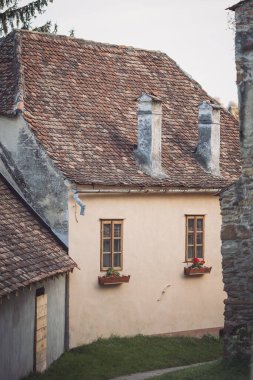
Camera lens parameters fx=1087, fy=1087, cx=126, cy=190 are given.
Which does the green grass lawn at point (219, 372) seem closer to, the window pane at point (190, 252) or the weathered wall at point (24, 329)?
the weathered wall at point (24, 329)

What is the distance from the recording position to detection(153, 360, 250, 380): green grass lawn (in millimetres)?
19234

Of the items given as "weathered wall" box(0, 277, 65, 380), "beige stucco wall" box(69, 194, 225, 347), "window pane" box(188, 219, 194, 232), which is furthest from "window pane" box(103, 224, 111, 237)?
"window pane" box(188, 219, 194, 232)

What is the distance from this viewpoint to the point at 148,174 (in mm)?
27703

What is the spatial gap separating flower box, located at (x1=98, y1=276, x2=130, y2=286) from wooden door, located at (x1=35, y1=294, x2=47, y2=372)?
314 centimetres

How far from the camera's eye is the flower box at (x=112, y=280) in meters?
26.1

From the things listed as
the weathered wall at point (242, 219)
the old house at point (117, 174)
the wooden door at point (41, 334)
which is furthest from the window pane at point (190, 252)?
the weathered wall at point (242, 219)

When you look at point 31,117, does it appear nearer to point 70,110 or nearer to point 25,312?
point 70,110

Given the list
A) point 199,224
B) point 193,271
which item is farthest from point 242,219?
point 199,224

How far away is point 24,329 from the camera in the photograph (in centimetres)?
2128

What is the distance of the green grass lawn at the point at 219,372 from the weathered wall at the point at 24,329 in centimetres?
274

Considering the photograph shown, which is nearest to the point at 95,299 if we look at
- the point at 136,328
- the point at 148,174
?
the point at 136,328

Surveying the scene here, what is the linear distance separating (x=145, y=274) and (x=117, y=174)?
2.69 meters

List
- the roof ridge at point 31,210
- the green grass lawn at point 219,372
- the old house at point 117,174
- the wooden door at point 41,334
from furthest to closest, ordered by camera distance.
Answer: the old house at point 117,174 → the roof ridge at point 31,210 → the wooden door at point 41,334 → the green grass lawn at point 219,372

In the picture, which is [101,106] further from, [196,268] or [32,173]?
[196,268]
